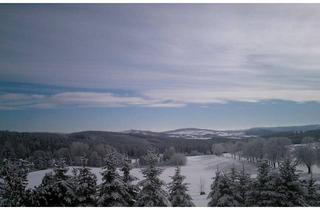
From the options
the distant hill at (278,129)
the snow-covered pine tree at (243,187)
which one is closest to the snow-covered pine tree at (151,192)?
the snow-covered pine tree at (243,187)

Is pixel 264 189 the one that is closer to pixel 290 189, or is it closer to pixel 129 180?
pixel 290 189

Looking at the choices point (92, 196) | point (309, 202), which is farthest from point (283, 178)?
point (92, 196)

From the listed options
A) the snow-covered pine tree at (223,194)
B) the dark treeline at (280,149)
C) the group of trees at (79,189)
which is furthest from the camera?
the dark treeline at (280,149)

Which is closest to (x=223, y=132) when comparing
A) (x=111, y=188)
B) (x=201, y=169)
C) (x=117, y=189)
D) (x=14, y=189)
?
(x=201, y=169)

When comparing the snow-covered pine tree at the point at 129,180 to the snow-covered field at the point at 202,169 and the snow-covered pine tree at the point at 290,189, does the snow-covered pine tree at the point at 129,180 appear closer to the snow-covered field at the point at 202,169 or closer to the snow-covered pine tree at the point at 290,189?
the snow-covered field at the point at 202,169

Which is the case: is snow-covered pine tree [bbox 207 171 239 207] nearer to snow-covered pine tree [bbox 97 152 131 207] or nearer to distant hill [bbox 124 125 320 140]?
snow-covered pine tree [bbox 97 152 131 207]

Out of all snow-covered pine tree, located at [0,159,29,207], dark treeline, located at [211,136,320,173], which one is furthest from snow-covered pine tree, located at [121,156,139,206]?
dark treeline, located at [211,136,320,173]

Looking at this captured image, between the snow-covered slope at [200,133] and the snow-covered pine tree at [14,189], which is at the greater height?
the snow-covered slope at [200,133]
